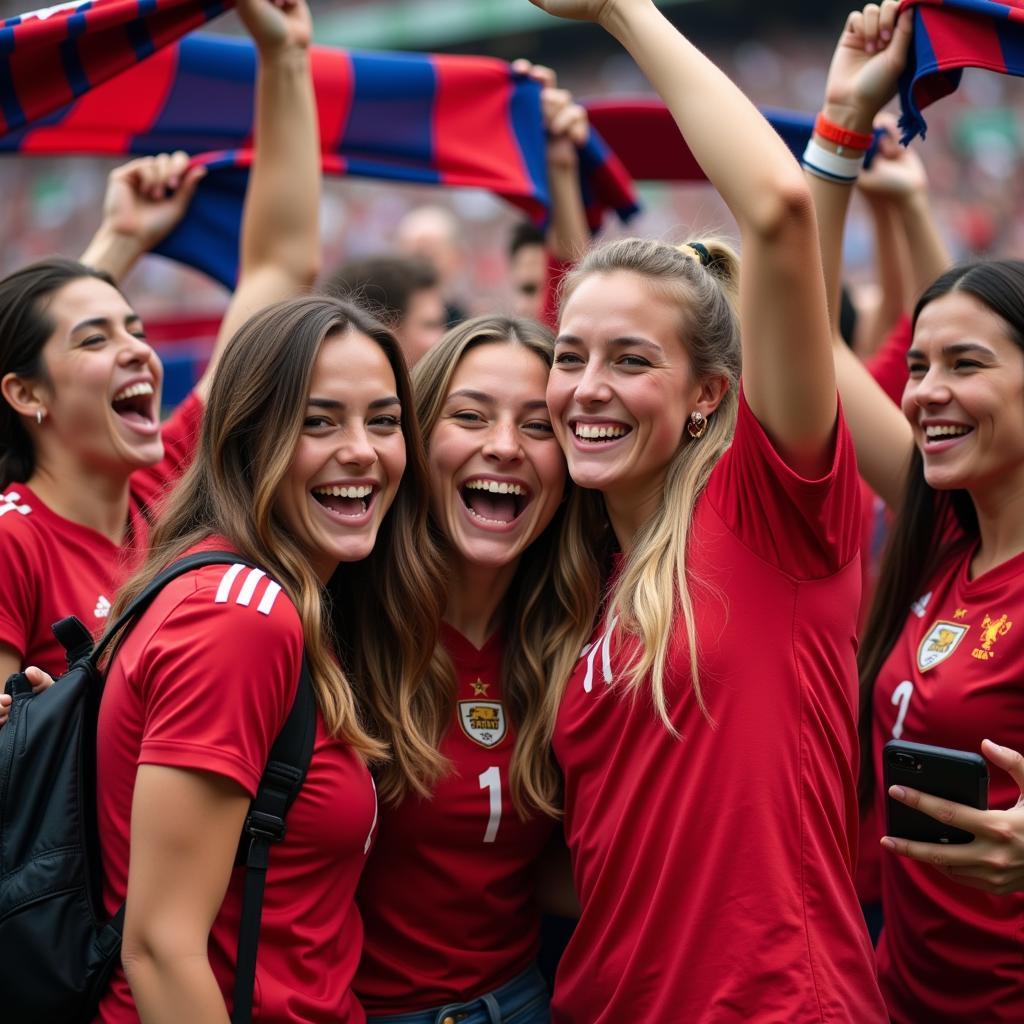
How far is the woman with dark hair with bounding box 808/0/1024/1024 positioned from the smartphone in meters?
0.02

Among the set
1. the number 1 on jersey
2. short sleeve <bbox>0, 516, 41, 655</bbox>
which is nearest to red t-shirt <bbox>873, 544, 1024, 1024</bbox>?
the number 1 on jersey

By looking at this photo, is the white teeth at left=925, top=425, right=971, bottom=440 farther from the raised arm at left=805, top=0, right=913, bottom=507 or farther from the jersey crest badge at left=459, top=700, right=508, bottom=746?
the jersey crest badge at left=459, top=700, right=508, bottom=746

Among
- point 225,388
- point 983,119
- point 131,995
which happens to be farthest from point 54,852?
point 983,119

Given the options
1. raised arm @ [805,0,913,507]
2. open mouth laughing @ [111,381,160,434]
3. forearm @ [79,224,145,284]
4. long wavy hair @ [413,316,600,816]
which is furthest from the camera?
forearm @ [79,224,145,284]

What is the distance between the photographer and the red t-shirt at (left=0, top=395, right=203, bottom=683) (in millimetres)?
3131

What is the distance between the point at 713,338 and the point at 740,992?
1308 mm

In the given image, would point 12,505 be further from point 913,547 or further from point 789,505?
point 913,547

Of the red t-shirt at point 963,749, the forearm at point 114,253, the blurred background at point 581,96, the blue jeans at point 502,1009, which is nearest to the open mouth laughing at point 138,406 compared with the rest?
the forearm at point 114,253

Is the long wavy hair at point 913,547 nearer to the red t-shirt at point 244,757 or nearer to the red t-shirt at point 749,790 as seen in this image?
the red t-shirt at point 749,790

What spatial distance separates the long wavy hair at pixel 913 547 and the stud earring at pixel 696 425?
2.56 ft

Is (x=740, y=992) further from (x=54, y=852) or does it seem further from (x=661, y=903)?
(x=54, y=852)

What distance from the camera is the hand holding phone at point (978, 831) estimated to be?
99.6 inches

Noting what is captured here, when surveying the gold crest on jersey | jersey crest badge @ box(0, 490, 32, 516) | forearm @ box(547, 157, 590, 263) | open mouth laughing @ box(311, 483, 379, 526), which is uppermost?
forearm @ box(547, 157, 590, 263)

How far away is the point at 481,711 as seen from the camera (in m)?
2.95
